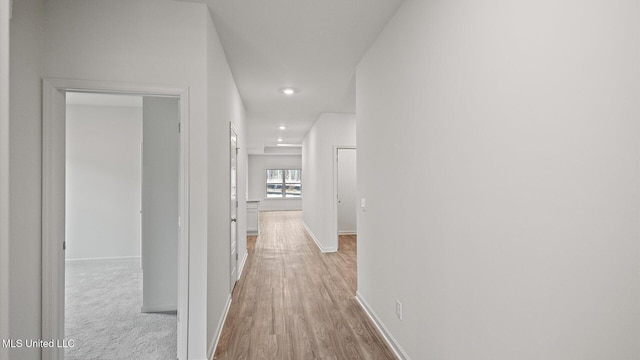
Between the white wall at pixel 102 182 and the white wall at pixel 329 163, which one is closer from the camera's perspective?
the white wall at pixel 102 182

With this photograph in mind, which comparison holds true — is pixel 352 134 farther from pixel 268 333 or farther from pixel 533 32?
pixel 533 32

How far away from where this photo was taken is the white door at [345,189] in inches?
285

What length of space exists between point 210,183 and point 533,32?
2043mm

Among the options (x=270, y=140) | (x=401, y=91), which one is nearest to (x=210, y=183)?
(x=401, y=91)

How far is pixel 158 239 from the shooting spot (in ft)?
9.43

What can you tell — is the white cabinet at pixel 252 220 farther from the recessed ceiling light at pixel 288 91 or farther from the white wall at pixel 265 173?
the white wall at pixel 265 173

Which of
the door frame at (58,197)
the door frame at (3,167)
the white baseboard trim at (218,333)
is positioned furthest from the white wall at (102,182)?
the door frame at (3,167)

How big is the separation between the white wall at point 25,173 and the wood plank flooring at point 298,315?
1222 millimetres

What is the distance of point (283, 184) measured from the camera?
12227mm

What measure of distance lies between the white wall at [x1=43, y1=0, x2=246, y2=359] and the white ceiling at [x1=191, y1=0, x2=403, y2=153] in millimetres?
340

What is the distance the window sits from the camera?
39.7 feet

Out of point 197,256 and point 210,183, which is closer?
point 197,256

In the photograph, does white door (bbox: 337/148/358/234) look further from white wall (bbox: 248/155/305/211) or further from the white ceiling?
white wall (bbox: 248/155/305/211)

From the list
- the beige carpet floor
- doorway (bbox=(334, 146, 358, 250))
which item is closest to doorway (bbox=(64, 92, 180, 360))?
the beige carpet floor
